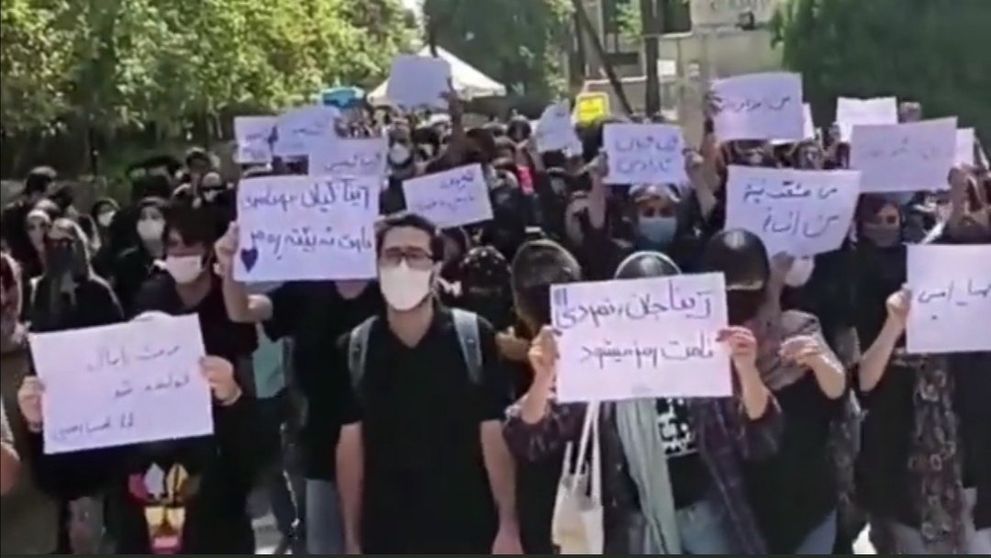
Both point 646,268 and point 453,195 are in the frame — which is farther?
point 453,195

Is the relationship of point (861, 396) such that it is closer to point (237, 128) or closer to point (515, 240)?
point (515, 240)

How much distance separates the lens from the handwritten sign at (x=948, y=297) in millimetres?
4711

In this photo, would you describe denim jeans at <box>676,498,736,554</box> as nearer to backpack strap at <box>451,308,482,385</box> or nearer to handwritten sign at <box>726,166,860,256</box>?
backpack strap at <box>451,308,482,385</box>

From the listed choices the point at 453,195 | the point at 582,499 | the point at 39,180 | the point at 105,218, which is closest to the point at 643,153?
the point at 453,195

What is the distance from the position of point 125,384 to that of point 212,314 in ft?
2.61

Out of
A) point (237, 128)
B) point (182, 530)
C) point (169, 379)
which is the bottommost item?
point (182, 530)

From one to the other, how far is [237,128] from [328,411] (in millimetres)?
4218

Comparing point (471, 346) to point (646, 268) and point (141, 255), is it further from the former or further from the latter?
point (141, 255)

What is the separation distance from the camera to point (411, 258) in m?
4.75

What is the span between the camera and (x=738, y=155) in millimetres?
7812

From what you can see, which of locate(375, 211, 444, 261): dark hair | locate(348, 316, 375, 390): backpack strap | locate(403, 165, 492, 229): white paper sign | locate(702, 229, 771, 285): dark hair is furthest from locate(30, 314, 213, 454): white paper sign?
locate(403, 165, 492, 229): white paper sign

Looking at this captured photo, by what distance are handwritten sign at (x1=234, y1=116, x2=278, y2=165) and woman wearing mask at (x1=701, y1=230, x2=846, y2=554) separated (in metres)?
4.65

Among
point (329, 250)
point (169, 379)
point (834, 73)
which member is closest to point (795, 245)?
point (329, 250)

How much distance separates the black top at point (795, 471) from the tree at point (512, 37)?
1224 cm
